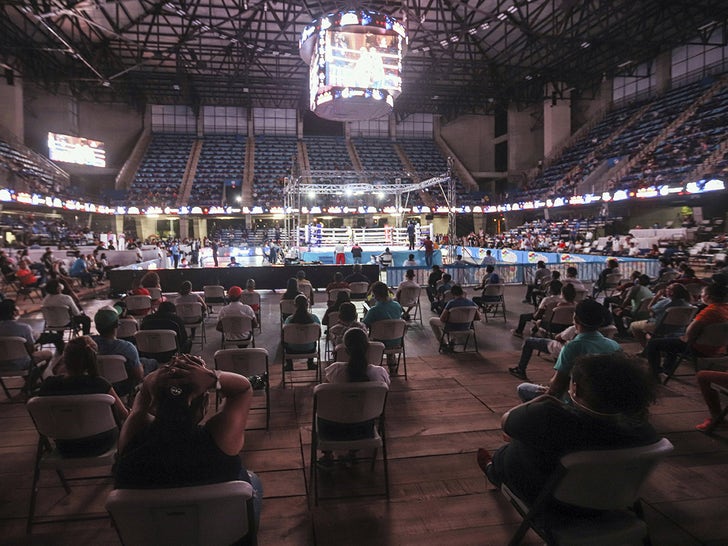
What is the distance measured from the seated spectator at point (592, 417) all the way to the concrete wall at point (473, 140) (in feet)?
141

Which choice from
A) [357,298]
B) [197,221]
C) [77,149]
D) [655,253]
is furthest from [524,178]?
[77,149]

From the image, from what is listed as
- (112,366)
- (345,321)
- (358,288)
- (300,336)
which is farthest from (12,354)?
(358,288)

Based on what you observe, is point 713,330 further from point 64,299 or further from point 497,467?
point 64,299

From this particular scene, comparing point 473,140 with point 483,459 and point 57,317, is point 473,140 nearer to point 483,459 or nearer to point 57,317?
point 57,317

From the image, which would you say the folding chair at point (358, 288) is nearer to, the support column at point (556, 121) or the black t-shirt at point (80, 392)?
the black t-shirt at point (80, 392)

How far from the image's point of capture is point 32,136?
31.3 meters

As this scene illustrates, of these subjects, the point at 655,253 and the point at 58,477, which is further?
the point at 655,253

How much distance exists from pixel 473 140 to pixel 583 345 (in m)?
→ 42.6

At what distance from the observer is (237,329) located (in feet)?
20.5

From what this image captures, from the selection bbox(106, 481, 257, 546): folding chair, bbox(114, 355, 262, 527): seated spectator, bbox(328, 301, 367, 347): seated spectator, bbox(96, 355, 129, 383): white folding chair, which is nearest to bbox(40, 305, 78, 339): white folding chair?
bbox(96, 355, 129, 383): white folding chair

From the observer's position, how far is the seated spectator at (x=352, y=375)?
3191mm

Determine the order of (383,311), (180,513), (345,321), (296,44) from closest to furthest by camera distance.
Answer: (180,513)
(345,321)
(383,311)
(296,44)

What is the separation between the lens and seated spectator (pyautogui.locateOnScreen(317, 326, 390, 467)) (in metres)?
3.19

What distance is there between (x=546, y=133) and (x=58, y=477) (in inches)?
1522
